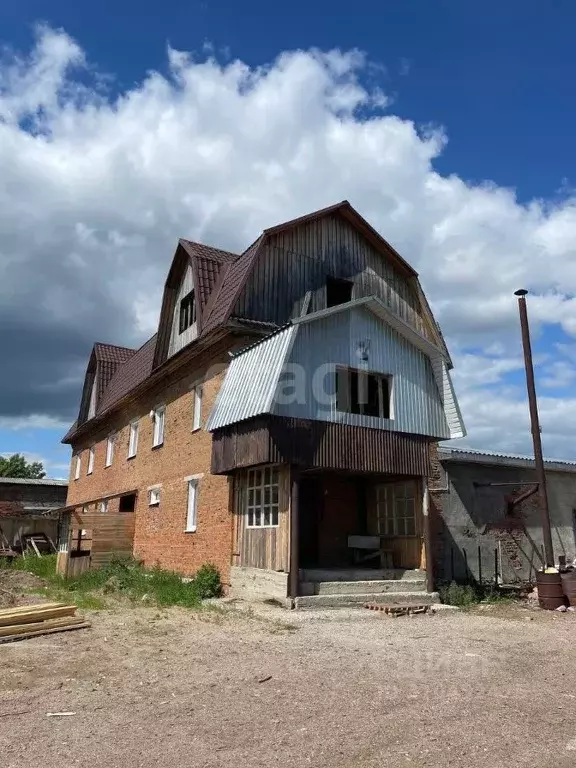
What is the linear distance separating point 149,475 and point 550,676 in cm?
1478

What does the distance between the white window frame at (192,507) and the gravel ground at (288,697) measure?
6.12 metres

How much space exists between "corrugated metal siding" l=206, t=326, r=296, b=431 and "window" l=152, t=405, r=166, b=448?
575 cm

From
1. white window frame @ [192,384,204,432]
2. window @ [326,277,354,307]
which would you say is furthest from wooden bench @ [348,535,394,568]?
window @ [326,277,354,307]

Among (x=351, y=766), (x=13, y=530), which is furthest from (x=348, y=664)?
(x=13, y=530)

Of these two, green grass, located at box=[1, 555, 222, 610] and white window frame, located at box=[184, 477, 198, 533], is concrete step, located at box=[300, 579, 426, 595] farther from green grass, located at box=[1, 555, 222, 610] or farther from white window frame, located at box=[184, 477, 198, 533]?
white window frame, located at box=[184, 477, 198, 533]

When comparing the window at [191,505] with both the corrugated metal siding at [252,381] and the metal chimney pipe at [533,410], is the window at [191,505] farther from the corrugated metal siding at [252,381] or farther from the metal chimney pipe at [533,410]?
the metal chimney pipe at [533,410]

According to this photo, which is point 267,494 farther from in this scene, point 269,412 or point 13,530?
point 13,530

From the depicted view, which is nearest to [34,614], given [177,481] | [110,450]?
[177,481]

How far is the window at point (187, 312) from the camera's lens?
1784 cm

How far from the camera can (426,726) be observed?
210 inches

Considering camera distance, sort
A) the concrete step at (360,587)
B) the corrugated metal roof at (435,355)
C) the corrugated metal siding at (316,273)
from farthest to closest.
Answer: the corrugated metal siding at (316,273) → the corrugated metal roof at (435,355) → the concrete step at (360,587)

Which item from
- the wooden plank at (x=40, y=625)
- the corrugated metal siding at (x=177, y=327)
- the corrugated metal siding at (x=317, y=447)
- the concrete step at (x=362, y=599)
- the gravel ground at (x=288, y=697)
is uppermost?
the corrugated metal siding at (x=177, y=327)

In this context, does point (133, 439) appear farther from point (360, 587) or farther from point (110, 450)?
point (360, 587)

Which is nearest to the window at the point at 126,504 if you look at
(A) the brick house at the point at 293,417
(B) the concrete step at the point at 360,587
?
(A) the brick house at the point at 293,417
